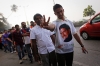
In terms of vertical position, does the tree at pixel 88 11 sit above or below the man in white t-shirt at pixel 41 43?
above

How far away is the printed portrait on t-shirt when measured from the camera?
9.05 ft

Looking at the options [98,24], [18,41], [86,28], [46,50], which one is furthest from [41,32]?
[86,28]

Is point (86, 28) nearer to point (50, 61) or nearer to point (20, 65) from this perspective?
point (20, 65)

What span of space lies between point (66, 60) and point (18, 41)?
163 inches

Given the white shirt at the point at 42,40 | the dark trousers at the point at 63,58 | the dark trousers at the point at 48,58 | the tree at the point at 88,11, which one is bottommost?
the dark trousers at the point at 48,58

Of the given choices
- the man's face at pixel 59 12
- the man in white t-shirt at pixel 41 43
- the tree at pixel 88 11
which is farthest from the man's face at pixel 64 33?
the tree at pixel 88 11

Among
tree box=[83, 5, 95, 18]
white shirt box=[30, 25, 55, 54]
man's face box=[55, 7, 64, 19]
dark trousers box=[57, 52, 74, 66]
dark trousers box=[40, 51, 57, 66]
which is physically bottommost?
dark trousers box=[40, 51, 57, 66]

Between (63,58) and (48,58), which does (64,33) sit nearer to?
(63,58)

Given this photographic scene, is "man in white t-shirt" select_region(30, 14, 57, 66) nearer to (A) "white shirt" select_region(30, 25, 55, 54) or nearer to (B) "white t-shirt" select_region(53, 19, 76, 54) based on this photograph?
(A) "white shirt" select_region(30, 25, 55, 54)

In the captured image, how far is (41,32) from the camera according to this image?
12.0 feet

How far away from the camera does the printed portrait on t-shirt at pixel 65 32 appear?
9.05 ft

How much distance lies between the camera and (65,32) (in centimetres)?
279

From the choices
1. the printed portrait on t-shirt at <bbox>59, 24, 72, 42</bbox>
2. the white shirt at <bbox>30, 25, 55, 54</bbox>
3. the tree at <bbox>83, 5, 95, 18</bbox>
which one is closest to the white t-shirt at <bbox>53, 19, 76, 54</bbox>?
the printed portrait on t-shirt at <bbox>59, 24, 72, 42</bbox>

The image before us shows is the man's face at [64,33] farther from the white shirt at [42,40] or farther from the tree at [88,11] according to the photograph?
the tree at [88,11]
